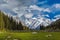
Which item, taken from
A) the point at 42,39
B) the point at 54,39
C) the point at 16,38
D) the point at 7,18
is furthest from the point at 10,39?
the point at 7,18

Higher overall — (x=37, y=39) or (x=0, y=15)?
(x=0, y=15)

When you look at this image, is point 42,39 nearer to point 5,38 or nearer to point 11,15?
point 5,38

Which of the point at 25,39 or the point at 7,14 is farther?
the point at 7,14

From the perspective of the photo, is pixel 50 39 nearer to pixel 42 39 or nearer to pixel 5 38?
pixel 42 39

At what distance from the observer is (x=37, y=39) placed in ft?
140

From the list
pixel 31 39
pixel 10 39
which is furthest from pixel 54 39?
pixel 10 39

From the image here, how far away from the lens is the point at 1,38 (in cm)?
4562

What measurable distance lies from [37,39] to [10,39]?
295 inches

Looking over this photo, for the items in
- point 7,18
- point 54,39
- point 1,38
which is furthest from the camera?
point 7,18

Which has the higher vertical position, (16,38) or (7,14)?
(7,14)

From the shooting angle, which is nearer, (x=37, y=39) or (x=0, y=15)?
(x=37, y=39)

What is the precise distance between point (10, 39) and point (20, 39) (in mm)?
2784

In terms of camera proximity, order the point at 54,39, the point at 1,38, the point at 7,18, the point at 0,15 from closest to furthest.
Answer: the point at 54,39 < the point at 1,38 < the point at 7,18 < the point at 0,15

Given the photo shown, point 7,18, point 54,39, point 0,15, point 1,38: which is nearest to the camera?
point 54,39
